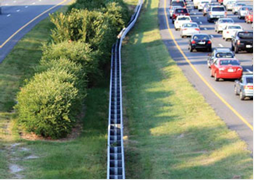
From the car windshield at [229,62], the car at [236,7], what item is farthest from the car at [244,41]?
the car at [236,7]

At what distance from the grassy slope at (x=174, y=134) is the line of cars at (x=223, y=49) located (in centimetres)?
197

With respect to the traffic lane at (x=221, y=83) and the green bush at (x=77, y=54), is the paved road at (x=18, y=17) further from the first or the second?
the traffic lane at (x=221, y=83)

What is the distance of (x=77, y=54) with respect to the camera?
35250 millimetres

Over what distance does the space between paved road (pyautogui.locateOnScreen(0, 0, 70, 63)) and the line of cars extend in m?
13.9

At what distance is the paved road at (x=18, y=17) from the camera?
47.6 m

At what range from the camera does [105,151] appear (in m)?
23.3

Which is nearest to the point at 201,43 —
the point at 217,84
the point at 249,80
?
the point at 217,84

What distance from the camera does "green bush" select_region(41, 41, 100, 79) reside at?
1364 inches

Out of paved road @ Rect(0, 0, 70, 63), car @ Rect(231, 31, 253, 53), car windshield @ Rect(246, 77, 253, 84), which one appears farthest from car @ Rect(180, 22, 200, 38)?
car windshield @ Rect(246, 77, 253, 84)

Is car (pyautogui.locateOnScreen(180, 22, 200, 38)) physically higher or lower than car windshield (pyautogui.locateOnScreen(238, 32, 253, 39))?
lower

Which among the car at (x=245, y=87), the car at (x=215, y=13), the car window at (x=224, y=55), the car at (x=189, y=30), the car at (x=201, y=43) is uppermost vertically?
the car at (x=245, y=87)

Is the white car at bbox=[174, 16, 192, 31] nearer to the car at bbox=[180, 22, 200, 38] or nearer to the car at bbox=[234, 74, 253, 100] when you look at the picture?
the car at bbox=[180, 22, 200, 38]

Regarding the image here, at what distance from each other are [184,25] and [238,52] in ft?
39.2

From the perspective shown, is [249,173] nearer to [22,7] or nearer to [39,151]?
[39,151]
